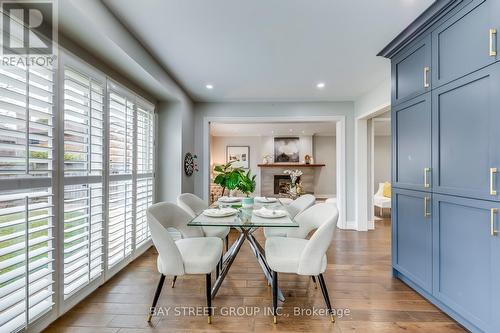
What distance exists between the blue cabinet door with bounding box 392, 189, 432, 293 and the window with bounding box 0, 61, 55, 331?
3024 millimetres

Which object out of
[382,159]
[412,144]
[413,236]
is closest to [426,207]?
[413,236]

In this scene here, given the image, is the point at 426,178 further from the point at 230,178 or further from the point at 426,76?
the point at 230,178

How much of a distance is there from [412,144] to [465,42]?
90 centimetres

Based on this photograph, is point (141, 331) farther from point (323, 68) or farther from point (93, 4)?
point (323, 68)

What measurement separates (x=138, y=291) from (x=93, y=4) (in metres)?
2.49

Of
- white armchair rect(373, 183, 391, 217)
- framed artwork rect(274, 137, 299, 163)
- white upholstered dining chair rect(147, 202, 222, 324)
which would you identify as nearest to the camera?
white upholstered dining chair rect(147, 202, 222, 324)

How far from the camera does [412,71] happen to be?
2293 mm

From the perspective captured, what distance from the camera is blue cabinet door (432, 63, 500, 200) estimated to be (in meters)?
1.53

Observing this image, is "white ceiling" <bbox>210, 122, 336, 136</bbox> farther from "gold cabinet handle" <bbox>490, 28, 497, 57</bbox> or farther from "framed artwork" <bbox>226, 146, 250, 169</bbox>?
"gold cabinet handle" <bbox>490, 28, 497, 57</bbox>

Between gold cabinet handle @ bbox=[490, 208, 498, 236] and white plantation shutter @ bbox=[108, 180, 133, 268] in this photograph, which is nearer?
gold cabinet handle @ bbox=[490, 208, 498, 236]

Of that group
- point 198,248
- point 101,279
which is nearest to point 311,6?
point 198,248

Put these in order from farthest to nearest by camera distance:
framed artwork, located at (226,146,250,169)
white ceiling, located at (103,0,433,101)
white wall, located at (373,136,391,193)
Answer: framed artwork, located at (226,146,250,169)
white wall, located at (373,136,391,193)
white ceiling, located at (103,0,433,101)

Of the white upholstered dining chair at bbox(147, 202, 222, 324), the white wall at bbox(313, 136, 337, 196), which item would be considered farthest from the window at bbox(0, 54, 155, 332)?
the white wall at bbox(313, 136, 337, 196)

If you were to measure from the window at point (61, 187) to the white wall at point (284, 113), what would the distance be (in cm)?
179
